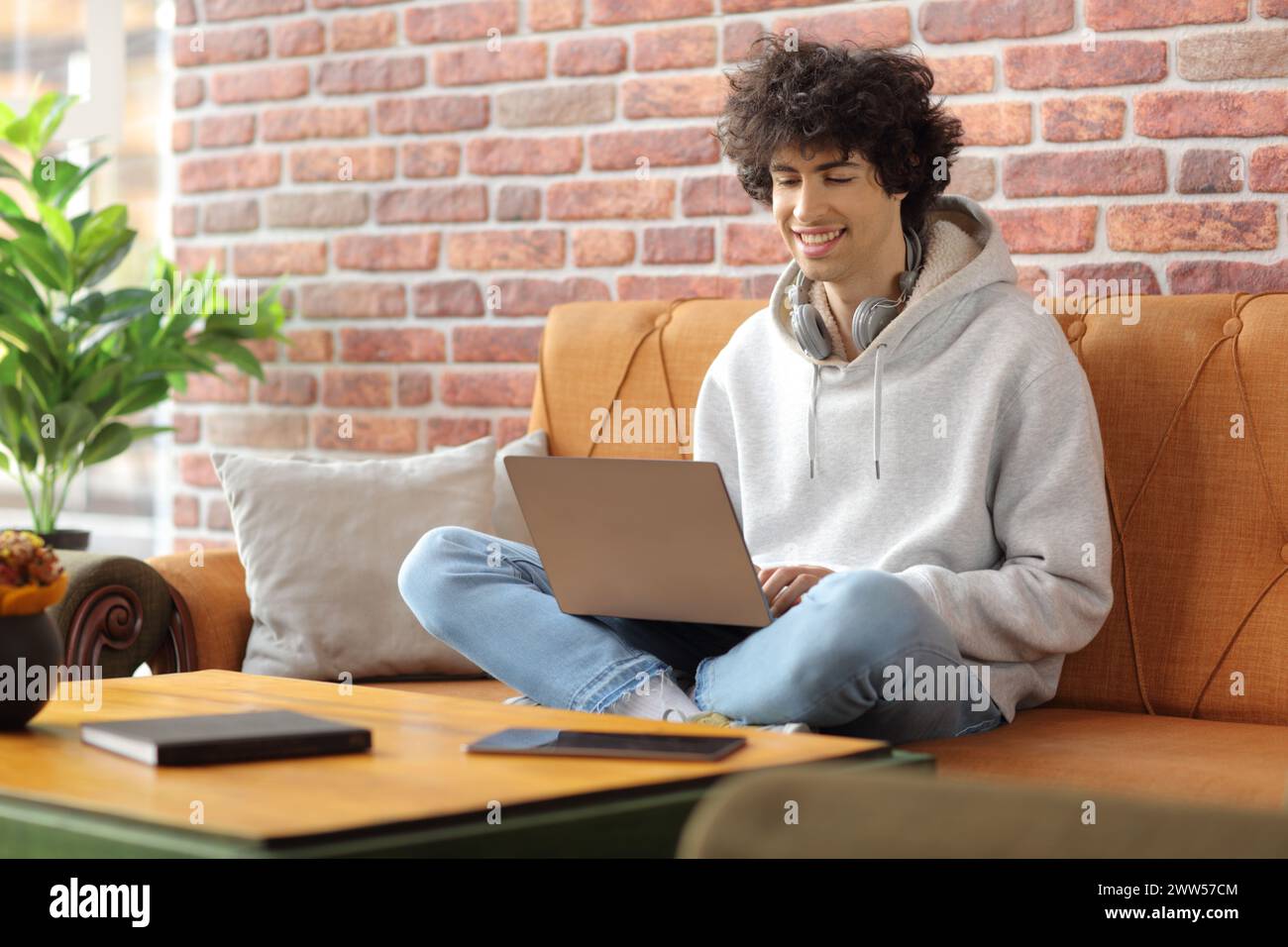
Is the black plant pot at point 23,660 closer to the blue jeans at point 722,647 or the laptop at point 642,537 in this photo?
the laptop at point 642,537

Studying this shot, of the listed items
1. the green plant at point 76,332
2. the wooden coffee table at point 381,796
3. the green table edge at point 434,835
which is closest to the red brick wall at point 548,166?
the green plant at point 76,332

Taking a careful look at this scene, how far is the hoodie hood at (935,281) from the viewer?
7.39 feet

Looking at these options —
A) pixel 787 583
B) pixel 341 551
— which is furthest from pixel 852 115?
pixel 341 551

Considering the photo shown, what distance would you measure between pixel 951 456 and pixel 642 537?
1.71 ft

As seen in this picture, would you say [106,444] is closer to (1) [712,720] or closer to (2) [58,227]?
(2) [58,227]

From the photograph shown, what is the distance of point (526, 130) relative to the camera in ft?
10.3

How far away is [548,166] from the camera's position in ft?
10.3

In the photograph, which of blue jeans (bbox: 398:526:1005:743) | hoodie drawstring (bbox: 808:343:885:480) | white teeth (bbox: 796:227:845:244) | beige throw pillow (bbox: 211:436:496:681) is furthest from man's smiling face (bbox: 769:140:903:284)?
beige throw pillow (bbox: 211:436:496:681)

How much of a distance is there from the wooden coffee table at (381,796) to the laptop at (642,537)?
266mm

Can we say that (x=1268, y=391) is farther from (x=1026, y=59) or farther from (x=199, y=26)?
(x=199, y=26)

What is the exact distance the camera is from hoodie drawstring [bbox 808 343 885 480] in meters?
2.24

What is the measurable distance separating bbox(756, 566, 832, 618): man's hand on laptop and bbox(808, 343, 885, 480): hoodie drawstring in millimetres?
230
